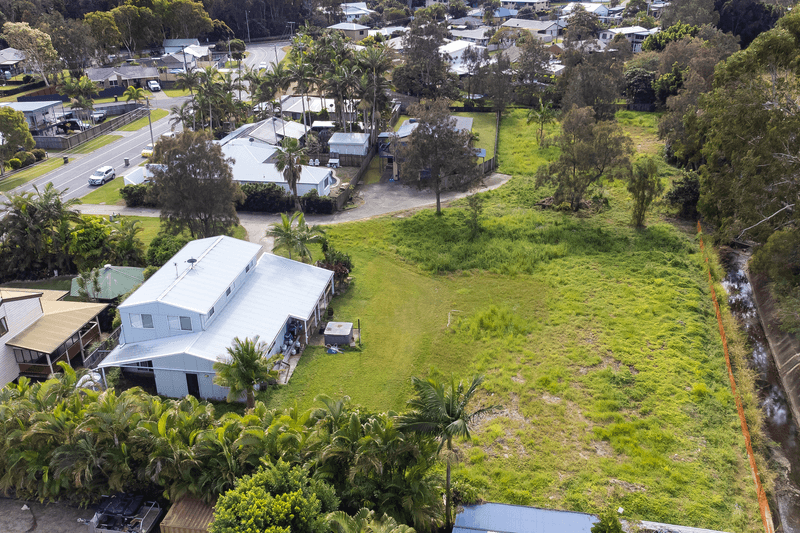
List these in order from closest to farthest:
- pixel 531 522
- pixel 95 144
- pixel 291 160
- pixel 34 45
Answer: pixel 531 522 < pixel 291 160 < pixel 95 144 < pixel 34 45

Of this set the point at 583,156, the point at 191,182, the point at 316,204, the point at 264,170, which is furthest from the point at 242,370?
the point at 583,156

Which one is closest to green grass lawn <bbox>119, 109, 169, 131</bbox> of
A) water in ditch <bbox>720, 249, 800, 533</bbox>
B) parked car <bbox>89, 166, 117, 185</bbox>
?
parked car <bbox>89, 166, 117, 185</bbox>

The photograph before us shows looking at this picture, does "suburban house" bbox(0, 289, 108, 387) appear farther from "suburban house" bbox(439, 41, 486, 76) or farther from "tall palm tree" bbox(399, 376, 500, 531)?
"suburban house" bbox(439, 41, 486, 76)

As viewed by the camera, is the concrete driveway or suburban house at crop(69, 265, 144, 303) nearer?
suburban house at crop(69, 265, 144, 303)

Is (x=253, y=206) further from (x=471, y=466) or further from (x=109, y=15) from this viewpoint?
(x=109, y=15)

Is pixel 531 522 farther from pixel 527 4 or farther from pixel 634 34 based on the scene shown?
pixel 527 4

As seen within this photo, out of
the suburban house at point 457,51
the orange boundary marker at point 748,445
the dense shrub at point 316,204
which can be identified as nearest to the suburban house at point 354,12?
the suburban house at point 457,51

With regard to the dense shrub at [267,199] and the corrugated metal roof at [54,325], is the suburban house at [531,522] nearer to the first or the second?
the corrugated metal roof at [54,325]
